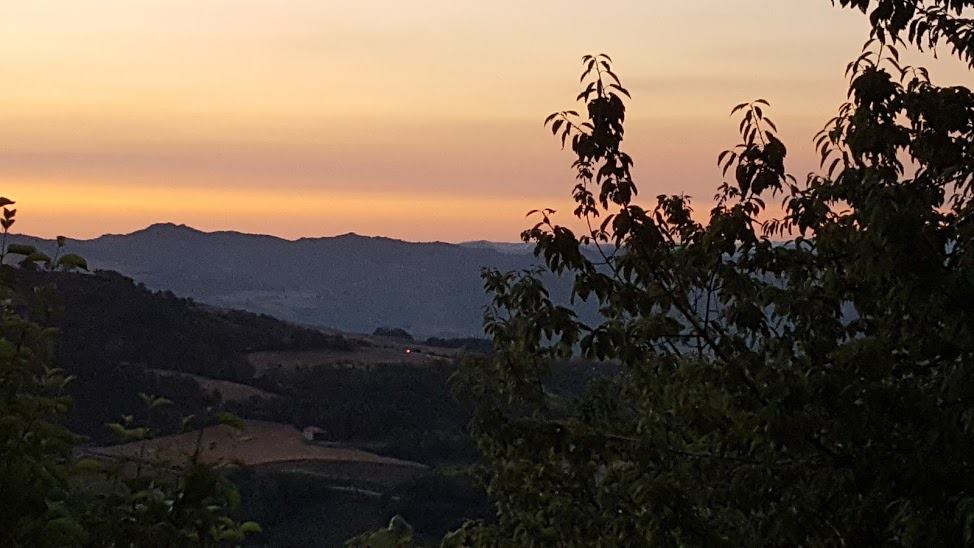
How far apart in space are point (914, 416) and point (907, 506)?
Answer: 0.69 metres

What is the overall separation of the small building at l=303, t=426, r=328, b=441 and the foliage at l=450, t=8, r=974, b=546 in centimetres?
5571

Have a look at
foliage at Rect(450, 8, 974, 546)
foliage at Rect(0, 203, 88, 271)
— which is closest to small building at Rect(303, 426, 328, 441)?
foliage at Rect(450, 8, 974, 546)

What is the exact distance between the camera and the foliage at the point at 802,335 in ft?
22.9

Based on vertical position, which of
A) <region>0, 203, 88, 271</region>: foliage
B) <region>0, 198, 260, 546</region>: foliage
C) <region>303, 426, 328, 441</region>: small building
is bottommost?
<region>303, 426, 328, 441</region>: small building

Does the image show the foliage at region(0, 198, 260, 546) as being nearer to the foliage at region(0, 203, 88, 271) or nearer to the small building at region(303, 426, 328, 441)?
the foliage at region(0, 203, 88, 271)

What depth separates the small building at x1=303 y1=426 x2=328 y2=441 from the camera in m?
64.6

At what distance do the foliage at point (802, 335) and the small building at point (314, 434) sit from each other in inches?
2193

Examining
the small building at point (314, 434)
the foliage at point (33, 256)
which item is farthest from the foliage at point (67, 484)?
the small building at point (314, 434)

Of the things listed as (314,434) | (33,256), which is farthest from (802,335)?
(314,434)

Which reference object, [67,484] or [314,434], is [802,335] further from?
[314,434]

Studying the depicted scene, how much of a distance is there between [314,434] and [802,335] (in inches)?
2266

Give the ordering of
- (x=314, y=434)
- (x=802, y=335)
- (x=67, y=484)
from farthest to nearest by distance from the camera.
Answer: (x=314, y=434)
(x=802, y=335)
(x=67, y=484)

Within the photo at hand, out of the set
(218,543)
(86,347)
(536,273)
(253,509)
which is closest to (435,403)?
(86,347)

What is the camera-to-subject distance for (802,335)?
8742 millimetres
